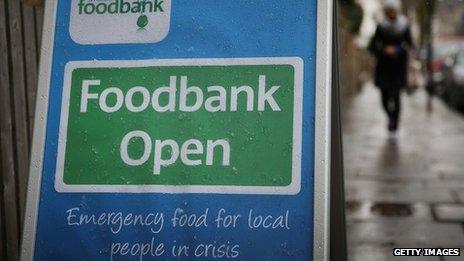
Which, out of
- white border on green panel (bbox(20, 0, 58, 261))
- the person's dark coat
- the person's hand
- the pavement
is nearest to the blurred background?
the pavement

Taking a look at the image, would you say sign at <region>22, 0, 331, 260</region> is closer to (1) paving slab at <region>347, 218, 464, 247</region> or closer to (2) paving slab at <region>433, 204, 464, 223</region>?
(1) paving slab at <region>347, 218, 464, 247</region>

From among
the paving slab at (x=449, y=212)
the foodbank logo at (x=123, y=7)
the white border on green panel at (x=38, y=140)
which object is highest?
the foodbank logo at (x=123, y=7)

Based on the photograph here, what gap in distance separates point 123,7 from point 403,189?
382 centimetres

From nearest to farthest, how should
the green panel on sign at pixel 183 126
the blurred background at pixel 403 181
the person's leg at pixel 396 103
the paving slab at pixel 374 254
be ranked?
the green panel on sign at pixel 183 126, the paving slab at pixel 374 254, the blurred background at pixel 403 181, the person's leg at pixel 396 103

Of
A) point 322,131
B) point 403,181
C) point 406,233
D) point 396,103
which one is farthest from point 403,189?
point 322,131

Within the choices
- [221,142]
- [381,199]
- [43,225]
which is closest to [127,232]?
[43,225]

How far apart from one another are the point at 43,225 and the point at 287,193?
2.95 feet

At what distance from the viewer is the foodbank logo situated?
2570mm

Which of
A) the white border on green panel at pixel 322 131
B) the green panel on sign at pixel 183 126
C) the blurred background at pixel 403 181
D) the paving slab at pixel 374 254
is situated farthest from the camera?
the blurred background at pixel 403 181

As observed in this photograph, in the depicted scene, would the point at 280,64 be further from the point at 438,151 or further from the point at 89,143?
the point at 438,151

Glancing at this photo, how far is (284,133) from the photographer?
2.40 meters

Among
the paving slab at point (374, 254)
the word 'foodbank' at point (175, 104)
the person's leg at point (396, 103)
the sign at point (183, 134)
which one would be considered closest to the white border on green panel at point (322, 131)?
the sign at point (183, 134)

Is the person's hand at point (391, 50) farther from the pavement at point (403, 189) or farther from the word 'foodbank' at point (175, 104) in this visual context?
the word 'foodbank' at point (175, 104)

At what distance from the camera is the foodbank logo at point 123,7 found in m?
2.57
